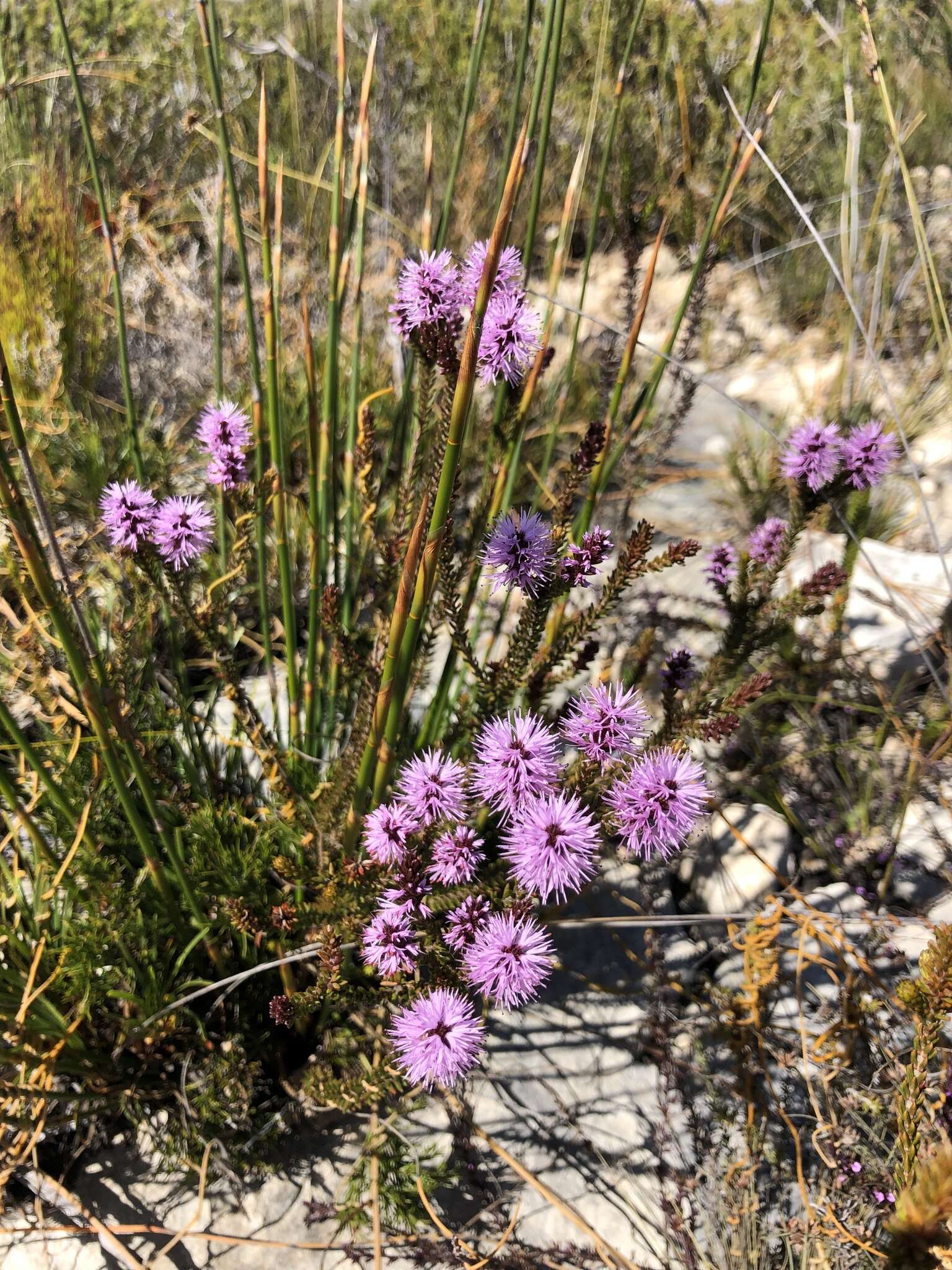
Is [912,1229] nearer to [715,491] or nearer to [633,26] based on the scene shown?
[633,26]

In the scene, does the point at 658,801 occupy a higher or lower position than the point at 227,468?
lower

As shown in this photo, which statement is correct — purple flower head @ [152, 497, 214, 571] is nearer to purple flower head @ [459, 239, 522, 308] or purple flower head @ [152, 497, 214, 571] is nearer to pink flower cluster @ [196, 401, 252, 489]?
pink flower cluster @ [196, 401, 252, 489]

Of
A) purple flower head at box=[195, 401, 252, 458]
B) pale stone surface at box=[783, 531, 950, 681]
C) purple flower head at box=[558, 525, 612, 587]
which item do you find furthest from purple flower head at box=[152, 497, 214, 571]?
pale stone surface at box=[783, 531, 950, 681]

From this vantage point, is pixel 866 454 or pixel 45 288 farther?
pixel 45 288

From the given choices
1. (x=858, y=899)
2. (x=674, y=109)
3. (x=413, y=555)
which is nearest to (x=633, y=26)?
(x=413, y=555)

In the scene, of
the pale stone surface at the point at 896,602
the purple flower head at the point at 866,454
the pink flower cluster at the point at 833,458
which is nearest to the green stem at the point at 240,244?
the pink flower cluster at the point at 833,458

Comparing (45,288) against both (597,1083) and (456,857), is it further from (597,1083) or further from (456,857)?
(597,1083)

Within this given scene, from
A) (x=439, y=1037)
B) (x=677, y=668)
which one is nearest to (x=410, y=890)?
(x=439, y=1037)
